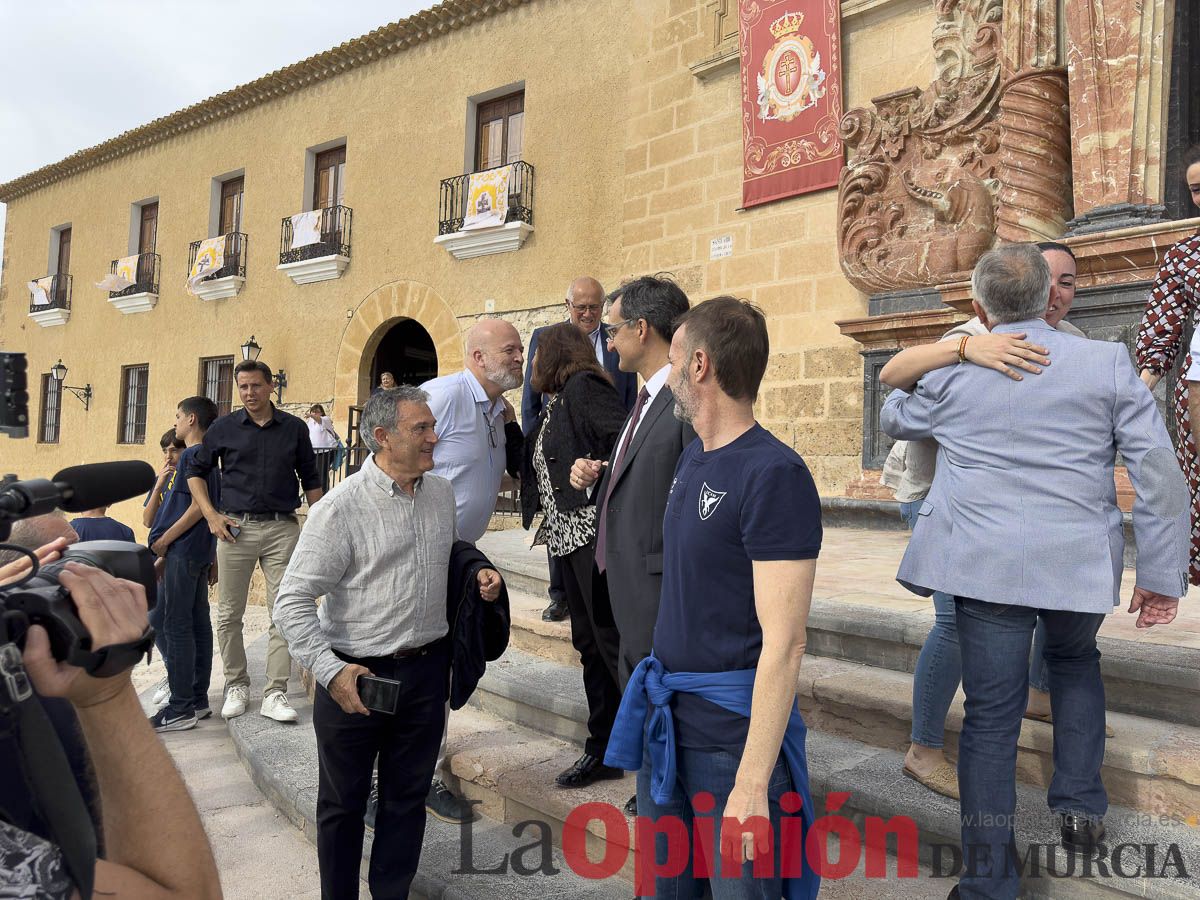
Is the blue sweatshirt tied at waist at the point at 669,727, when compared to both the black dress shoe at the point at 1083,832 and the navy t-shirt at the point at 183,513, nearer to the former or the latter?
the black dress shoe at the point at 1083,832

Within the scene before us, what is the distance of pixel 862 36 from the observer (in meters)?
7.78

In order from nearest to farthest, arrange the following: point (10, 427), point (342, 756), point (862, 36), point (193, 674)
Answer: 1. point (10, 427)
2. point (342, 756)
3. point (193, 674)
4. point (862, 36)

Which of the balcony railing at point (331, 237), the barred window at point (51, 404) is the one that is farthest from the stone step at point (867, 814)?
the barred window at point (51, 404)

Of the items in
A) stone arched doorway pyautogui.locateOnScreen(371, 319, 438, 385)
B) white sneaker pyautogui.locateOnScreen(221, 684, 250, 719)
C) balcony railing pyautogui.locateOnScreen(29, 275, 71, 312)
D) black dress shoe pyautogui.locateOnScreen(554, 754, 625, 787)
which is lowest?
white sneaker pyautogui.locateOnScreen(221, 684, 250, 719)

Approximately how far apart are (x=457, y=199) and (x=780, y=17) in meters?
5.44

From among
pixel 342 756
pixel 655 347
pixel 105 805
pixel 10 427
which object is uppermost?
pixel 655 347

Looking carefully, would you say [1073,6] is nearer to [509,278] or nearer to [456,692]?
[456,692]

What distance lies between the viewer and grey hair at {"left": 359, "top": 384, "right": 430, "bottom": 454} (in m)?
2.56

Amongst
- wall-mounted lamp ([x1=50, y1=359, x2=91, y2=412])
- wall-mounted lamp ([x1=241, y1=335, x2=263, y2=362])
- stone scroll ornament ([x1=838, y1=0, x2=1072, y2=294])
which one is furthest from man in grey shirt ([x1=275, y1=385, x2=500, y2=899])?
wall-mounted lamp ([x1=50, y1=359, x2=91, y2=412])

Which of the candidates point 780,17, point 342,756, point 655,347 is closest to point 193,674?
point 342,756

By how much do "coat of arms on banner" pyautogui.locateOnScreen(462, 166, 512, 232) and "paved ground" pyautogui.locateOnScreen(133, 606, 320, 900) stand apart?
7821mm

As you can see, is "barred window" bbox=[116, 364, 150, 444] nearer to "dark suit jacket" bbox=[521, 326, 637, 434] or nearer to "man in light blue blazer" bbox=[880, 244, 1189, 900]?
"dark suit jacket" bbox=[521, 326, 637, 434]

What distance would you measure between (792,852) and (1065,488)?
1.06 metres

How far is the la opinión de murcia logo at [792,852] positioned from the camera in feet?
5.07
